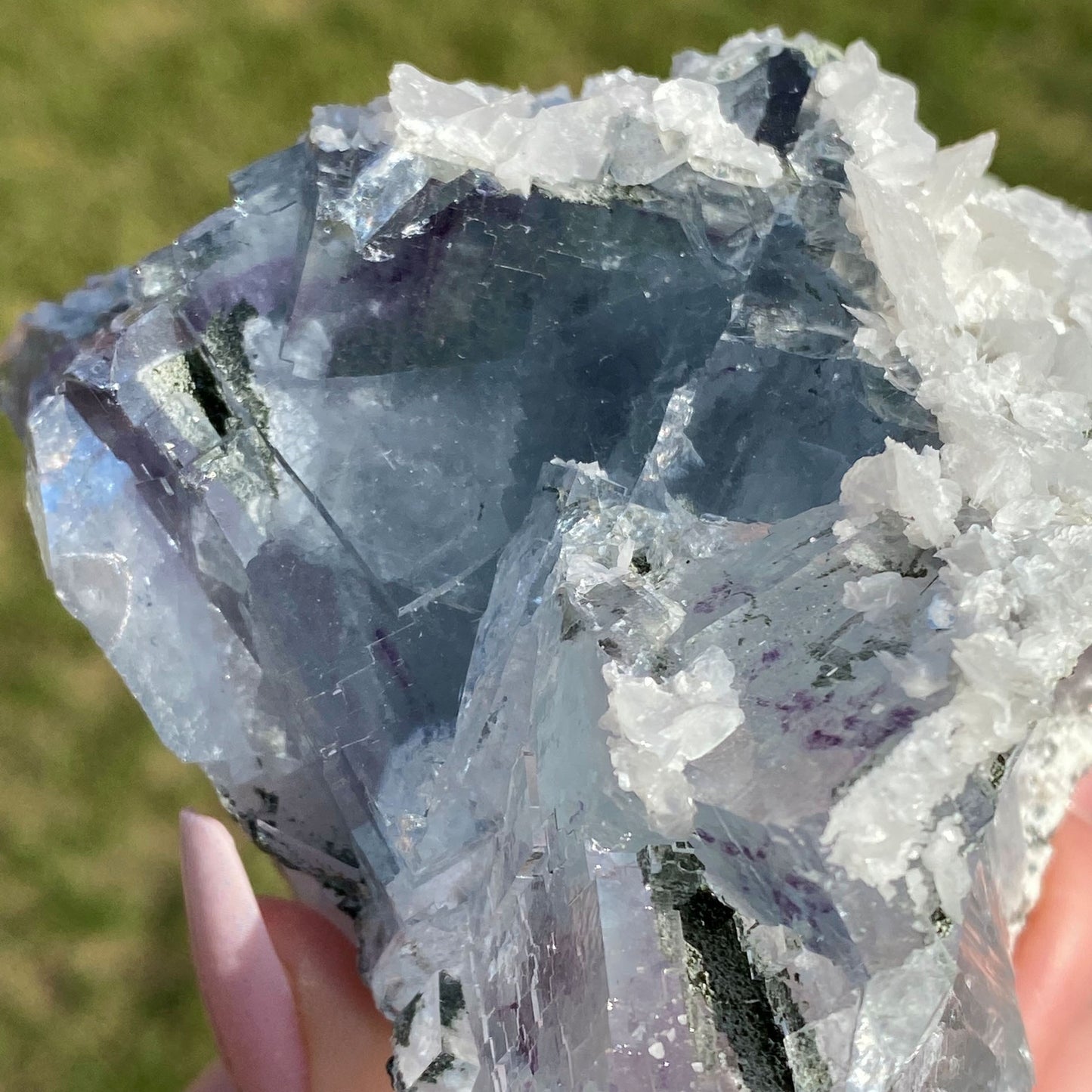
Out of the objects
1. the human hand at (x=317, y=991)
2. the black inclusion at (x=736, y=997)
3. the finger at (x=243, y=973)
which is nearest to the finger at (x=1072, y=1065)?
the human hand at (x=317, y=991)

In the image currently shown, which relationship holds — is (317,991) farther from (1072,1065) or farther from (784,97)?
(784,97)

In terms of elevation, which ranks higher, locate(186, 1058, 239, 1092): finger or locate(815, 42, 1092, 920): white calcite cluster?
locate(815, 42, 1092, 920): white calcite cluster

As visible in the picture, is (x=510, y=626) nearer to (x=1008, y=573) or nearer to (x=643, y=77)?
(x=1008, y=573)

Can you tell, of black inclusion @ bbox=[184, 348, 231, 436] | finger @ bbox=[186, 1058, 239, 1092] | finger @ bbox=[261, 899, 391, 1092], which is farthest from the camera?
finger @ bbox=[186, 1058, 239, 1092]

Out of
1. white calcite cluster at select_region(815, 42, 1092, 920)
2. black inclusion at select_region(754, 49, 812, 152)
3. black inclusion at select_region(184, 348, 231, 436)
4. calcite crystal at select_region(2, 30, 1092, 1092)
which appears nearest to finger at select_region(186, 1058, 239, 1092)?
calcite crystal at select_region(2, 30, 1092, 1092)

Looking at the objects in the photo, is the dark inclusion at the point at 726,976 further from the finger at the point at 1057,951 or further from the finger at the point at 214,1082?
the finger at the point at 214,1082

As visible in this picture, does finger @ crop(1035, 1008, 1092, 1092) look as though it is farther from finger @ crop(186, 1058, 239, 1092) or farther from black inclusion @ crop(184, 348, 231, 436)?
black inclusion @ crop(184, 348, 231, 436)

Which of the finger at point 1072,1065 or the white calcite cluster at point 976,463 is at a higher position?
the white calcite cluster at point 976,463

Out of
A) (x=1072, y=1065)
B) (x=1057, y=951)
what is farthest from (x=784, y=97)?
(x=1072, y=1065)
